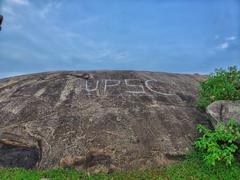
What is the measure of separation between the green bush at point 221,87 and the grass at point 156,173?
252 cm

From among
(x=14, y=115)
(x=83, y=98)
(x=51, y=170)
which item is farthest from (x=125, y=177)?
(x=14, y=115)

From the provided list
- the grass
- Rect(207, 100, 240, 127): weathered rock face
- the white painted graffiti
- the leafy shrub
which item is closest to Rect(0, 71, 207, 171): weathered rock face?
the white painted graffiti

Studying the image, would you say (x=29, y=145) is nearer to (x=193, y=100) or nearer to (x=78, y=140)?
(x=78, y=140)

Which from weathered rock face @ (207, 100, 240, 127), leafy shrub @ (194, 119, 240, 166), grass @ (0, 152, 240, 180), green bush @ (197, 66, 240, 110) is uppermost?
green bush @ (197, 66, 240, 110)

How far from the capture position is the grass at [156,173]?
8.16 m

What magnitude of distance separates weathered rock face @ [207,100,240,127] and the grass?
4.55 ft

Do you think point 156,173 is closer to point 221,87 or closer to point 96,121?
point 96,121

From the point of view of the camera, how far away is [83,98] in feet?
38.4

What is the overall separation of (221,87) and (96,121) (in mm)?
4464

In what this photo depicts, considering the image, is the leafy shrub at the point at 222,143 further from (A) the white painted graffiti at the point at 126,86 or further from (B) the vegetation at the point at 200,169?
(A) the white painted graffiti at the point at 126,86

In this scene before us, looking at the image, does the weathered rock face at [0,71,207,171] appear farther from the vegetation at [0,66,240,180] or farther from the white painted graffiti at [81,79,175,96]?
the vegetation at [0,66,240,180]

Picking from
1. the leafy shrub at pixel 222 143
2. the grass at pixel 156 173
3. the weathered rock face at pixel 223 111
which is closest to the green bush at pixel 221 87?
the weathered rock face at pixel 223 111

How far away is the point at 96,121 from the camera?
1031cm

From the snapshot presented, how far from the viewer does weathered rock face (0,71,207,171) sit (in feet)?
29.9
